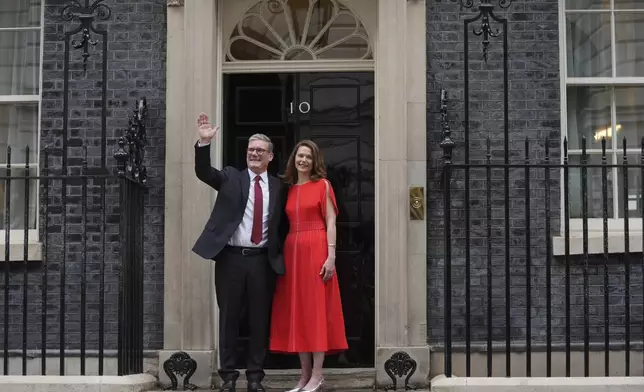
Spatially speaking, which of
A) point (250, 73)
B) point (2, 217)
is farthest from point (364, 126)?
point (2, 217)

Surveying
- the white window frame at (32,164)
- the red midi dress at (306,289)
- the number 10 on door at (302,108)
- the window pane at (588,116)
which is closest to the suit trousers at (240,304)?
the red midi dress at (306,289)

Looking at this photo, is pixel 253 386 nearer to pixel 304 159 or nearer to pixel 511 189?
pixel 304 159

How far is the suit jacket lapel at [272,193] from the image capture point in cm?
569

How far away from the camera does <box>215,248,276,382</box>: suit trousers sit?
555 cm

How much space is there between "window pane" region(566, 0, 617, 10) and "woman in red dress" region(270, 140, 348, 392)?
2738 mm

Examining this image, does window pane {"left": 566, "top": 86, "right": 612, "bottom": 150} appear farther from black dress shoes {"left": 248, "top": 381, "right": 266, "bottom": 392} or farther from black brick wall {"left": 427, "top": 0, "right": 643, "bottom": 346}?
black dress shoes {"left": 248, "top": 381, "right": 266, "bottom": 392}

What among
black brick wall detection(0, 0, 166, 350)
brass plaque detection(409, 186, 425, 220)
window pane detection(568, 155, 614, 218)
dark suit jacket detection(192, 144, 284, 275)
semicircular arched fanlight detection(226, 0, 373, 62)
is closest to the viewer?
dark suit jacket detection(192, 144, 284, 275)

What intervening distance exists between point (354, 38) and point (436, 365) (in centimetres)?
275

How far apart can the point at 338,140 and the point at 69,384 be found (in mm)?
2804

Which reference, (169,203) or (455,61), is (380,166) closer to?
(455,61)

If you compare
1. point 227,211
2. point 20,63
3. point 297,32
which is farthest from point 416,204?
point 20,63

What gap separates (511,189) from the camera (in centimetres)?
654

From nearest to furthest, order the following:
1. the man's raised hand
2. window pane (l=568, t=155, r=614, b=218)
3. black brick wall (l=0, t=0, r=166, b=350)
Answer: the man's raised hand → black brick wall (l=0, t=0, r=166, b=350) → window pane (l=568, t=155, r=614, b=218)

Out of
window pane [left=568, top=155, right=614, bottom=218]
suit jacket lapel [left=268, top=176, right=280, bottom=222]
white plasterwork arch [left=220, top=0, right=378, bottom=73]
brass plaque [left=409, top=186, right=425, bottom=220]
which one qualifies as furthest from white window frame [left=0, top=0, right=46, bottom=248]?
window pane [left=568, top=155, right=614, bottom=218]
